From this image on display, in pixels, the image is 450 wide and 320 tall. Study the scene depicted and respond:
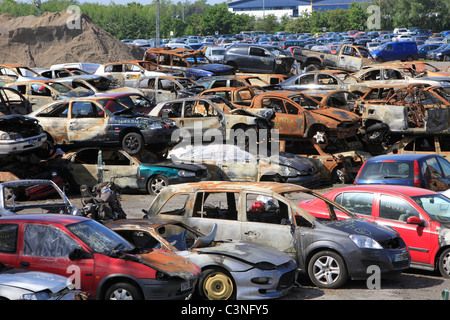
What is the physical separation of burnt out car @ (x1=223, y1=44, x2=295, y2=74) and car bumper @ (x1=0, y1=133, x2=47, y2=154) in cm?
1746

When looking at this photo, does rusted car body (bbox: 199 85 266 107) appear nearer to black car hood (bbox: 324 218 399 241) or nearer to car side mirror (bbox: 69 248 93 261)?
black car hood (bbox: 324 218 399 241)

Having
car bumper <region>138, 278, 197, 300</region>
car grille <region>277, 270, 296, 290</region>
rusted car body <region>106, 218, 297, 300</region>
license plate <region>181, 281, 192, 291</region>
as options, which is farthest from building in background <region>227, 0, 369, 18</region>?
car bumper <region>138, 278, 197, 300</region>

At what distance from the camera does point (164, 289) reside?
26.2 feet

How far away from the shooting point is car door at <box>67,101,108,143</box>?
58.8 ft

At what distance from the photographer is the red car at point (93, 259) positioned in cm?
799

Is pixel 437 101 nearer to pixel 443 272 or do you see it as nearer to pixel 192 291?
pixel 443 272

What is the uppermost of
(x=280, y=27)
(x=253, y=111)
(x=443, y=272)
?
(x=280, y=27)

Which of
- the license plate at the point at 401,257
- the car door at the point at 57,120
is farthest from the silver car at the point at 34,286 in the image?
the car door at the point at 57,120

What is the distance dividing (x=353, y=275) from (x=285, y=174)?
756cm

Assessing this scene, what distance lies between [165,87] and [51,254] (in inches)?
647

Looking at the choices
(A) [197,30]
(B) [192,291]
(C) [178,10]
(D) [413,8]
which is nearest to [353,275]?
(B) [192,291]

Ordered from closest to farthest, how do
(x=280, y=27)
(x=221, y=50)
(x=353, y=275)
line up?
(x=353, y=275), (x=221, y=50), (x=280, y=27)

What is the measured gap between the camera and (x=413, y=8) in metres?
78.4

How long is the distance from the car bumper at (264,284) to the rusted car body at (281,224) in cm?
81
